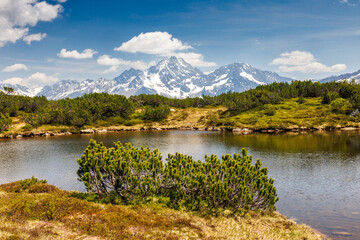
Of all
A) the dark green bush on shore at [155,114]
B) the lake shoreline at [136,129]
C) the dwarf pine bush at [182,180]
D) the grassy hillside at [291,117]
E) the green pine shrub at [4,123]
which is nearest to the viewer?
the dwarf pine bush at [182,180]

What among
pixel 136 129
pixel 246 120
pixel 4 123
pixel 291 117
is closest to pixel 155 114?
pixel 136 129

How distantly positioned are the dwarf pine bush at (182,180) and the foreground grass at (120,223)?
1566 millimetres

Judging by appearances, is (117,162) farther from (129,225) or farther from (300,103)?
(300,103)

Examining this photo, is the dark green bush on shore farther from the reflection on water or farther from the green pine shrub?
the reflection on water

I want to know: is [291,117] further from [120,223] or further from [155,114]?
Answer: [120,223]

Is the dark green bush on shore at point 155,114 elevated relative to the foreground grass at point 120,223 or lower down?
elevated

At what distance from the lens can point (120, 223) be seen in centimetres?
1964

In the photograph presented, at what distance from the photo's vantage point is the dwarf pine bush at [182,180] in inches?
993

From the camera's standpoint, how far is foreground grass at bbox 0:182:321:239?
17.7 m

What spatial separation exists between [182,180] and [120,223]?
337 inches

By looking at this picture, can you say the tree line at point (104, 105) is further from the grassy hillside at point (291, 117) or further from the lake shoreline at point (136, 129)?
the lake shoreline at point (136, 129)

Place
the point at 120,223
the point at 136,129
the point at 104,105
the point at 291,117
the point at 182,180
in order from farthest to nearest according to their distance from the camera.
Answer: the point at 104,105
the point at 136,129
the point at 291,117
the point at 182,180
the point at 120,223

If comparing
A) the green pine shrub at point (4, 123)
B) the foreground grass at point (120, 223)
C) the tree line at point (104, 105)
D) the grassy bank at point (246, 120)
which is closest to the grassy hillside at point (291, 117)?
the grassy bank at point (246, 120)

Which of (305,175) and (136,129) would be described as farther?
(136,129)
